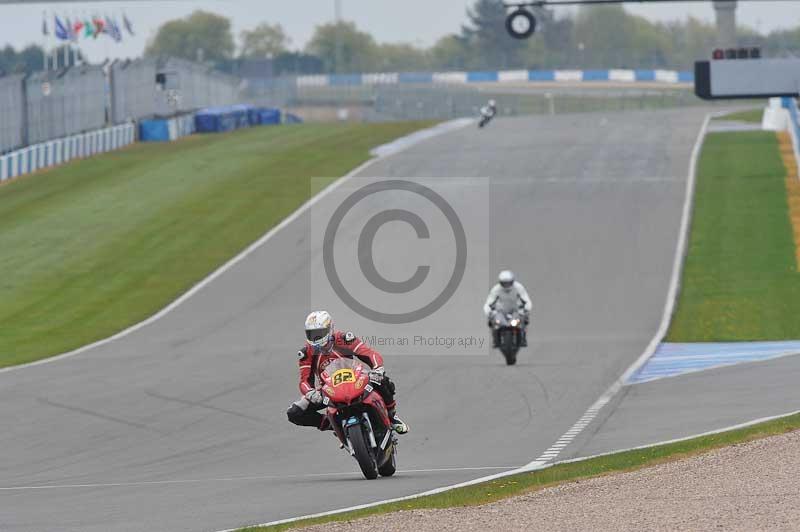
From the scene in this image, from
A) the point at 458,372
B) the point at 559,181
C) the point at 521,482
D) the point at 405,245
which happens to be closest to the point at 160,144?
the point at 559,181

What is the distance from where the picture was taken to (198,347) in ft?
84.3

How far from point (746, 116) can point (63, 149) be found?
1220 inches

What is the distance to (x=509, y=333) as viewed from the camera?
22.2 metres

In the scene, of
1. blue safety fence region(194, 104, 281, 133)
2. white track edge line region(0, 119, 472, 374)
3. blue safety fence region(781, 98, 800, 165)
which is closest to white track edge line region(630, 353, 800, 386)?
white track edge line region(0, 119, 472, 374)

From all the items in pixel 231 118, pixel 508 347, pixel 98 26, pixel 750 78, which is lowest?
pixel 508 347

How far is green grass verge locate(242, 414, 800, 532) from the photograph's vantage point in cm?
1114

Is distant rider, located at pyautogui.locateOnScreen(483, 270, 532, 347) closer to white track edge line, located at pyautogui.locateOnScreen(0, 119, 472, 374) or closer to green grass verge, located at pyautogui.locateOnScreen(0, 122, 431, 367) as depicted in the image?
white track edge line, located at pyautogui.locateOnScreen(0, 119, 472, 374)

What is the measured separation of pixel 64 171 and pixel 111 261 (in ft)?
56.0

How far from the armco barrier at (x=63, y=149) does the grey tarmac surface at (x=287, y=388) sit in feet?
49.0

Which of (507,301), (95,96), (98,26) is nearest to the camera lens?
(507,301)

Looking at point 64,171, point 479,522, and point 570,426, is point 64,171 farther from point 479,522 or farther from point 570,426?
point 479,522

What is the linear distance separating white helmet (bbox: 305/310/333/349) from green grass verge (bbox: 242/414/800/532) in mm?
2064

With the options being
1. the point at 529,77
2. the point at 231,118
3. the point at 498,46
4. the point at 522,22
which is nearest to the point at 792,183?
the point at 522,22

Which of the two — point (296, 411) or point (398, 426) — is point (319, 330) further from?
point (398, 426)
